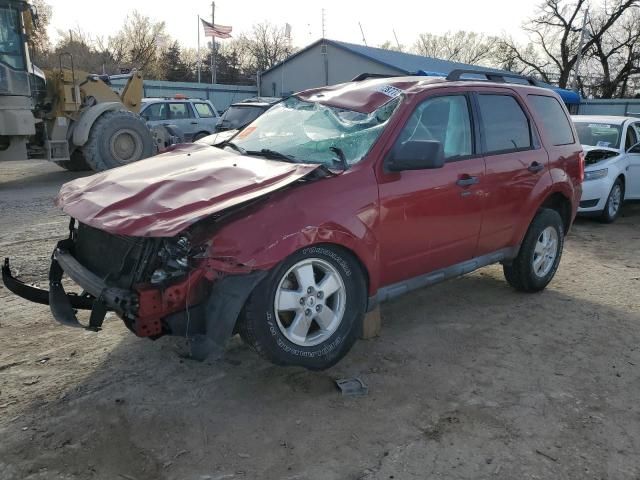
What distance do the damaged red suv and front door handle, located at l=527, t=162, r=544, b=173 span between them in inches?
0.8

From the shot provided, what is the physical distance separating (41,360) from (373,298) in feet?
7.42

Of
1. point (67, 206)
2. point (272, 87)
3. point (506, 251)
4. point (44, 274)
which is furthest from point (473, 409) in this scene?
point (272, 87)

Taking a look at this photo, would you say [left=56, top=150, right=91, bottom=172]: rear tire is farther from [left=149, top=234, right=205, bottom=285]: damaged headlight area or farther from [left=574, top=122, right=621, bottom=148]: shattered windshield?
[left=149, top=234, right=205, bottom=285]: damaged headlight area

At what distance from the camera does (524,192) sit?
4.73 meters

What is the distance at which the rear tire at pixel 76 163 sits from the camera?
42.6 ft

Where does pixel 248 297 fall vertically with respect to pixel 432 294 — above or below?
above

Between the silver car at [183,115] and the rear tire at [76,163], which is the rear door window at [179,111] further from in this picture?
the rear tire at [76,163]

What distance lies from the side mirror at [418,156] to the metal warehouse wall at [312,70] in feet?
93.1

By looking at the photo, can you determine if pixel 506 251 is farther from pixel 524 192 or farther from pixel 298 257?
pixel 298 257

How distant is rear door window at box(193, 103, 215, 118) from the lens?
15.6m

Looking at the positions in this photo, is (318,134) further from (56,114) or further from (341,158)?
(56,114)

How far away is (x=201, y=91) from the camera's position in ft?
107

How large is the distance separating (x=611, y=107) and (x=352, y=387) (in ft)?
108

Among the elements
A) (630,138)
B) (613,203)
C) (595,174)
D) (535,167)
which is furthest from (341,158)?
(630,138)
